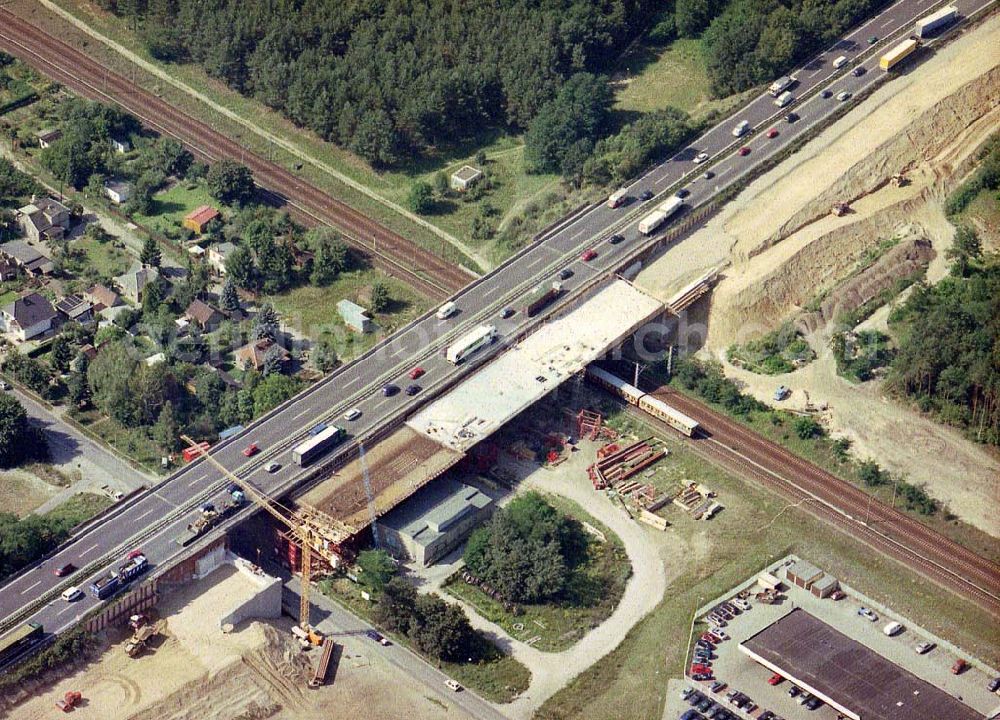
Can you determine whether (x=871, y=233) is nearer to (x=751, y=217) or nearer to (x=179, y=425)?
(x=751, y=217)

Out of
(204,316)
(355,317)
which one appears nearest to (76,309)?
(204,316)

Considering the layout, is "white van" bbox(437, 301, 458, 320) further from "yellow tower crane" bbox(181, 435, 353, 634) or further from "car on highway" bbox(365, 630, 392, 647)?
"car on highway" bbox(365, 630, 392, 647)

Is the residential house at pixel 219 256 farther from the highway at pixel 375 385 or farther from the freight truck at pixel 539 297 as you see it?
the freight truck at pixel 539 297

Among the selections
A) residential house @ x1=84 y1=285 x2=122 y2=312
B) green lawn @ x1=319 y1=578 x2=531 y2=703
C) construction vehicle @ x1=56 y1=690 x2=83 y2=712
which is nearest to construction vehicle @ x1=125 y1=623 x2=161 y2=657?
construction vehicle @ x1=56 y1=690 x2=83 y2=712

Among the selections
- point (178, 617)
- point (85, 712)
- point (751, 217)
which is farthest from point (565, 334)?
point (85, 712)

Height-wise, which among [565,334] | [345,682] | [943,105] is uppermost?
[943,105]

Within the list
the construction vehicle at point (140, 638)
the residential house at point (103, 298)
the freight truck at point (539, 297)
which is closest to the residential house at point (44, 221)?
the residential house at point (103, 298)
